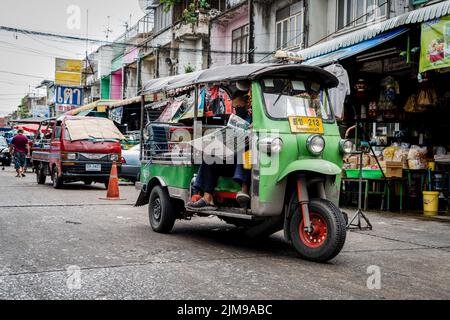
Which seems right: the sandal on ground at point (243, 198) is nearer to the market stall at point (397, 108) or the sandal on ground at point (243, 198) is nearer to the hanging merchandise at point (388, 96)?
the market stall at point (397, 108)

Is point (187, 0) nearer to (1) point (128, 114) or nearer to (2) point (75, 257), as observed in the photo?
(1) point (128, 114)

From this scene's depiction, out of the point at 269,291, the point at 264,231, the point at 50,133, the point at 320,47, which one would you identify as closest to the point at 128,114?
the point at 50,133

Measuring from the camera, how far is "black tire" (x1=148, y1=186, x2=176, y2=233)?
7.14 metres

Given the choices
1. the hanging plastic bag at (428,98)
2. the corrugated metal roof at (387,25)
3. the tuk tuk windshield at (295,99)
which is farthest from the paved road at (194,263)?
the corrugated metal roof at (387,25)

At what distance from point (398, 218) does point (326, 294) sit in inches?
253

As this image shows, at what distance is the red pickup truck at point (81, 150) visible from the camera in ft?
47.3

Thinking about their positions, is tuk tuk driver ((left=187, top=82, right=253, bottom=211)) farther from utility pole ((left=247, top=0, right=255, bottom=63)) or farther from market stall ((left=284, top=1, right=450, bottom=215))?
utility pole ((left=247, top=0, right=255, bottom=63))

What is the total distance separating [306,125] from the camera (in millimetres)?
5934

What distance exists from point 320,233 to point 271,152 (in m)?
1.00

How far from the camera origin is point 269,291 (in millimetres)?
4223

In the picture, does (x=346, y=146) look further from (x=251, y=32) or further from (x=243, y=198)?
(x=251, y=32)

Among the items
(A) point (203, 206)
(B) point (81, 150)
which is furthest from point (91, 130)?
(A) point (203, 206)

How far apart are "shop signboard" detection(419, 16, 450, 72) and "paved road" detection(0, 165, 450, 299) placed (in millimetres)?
3028

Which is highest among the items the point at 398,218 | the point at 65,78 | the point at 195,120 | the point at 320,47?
the point at 65,78
